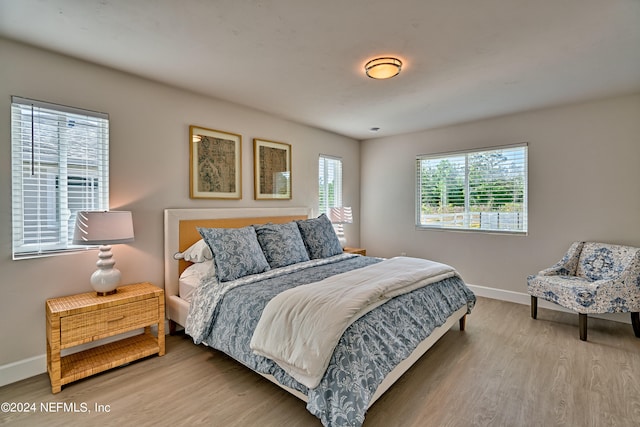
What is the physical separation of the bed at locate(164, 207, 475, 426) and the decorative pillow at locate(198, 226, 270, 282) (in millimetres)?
19

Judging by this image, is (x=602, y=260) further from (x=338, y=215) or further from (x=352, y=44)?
(x=352, y=44)

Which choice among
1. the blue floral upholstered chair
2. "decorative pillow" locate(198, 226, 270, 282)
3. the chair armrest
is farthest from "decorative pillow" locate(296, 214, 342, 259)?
the chair armrest

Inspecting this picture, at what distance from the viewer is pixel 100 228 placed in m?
2.30

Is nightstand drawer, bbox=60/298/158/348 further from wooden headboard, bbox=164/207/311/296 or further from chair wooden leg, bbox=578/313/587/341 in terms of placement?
chair wooden leg, bbox=578/313/587/341

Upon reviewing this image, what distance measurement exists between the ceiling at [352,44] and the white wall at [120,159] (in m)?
0.18

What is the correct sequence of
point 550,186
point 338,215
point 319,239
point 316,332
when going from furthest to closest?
point 338,215 → point 550,186 → point 319,239 → point 316,332

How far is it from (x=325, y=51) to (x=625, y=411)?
319 cm

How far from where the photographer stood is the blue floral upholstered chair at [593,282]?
2.85 m

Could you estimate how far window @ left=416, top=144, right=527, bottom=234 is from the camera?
4.02 m

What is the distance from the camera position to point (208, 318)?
7.83 feet

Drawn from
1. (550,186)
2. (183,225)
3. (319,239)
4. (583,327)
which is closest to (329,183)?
(319,239)

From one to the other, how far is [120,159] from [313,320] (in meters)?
2.32

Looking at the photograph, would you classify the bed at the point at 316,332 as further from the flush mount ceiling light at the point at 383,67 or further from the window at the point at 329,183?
the flush mount ceiling light at the point at 383,67

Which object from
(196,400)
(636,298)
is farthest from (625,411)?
(196,400)
